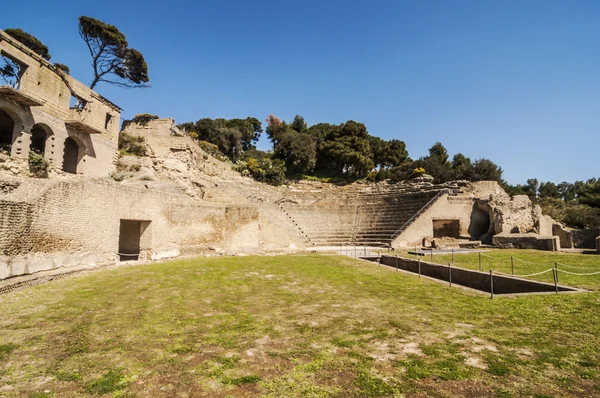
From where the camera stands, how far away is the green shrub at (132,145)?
25.0m

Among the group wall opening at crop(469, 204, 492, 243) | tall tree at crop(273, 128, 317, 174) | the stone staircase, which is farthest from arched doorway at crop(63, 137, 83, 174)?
wall opening at crop(469, 204, 492, 243)

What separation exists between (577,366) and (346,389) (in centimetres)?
250

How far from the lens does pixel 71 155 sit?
2092 centimetres

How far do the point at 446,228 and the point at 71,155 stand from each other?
2787 cm

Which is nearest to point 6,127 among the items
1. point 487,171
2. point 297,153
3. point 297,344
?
point 297,344

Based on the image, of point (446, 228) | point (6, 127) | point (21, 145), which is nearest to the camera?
point (21, 145)

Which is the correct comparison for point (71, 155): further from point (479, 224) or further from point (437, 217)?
point (479, 224)

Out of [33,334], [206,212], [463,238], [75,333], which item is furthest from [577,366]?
[463,238]

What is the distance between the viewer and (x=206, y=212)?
54.6 ft

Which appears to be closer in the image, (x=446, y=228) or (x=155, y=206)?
(x=155, y=206)

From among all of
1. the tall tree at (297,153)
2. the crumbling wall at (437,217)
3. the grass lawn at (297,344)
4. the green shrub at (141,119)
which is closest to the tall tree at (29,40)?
the green shrub at (141,119)

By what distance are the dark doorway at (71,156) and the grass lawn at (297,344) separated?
16.6 m

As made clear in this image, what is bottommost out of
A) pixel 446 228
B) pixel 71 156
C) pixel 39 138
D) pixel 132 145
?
pixel 446 228

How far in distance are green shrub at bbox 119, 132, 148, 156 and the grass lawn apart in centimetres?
1978
